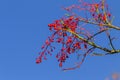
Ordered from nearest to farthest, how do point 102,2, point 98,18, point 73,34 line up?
point 73,34 < point 98,18 < point 102,2

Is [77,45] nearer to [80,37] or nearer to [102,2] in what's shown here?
[80,37]

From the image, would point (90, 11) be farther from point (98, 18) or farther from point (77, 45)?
point (77, 45)

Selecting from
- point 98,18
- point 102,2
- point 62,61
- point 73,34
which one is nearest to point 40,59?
point 62,61

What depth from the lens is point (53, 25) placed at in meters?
7.14

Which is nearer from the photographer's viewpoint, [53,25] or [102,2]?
[53,25]

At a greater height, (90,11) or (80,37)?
(90,11)

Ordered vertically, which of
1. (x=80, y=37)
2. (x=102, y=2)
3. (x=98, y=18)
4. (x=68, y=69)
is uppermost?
(x=102, y=2)

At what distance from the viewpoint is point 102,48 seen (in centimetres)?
731

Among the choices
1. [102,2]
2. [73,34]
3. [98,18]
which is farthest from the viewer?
[102,2]

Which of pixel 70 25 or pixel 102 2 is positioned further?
pixel 102 2

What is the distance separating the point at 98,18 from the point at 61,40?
40.4 inches

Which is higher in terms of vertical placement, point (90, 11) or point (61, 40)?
point (90, 11)

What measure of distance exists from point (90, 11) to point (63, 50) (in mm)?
1276

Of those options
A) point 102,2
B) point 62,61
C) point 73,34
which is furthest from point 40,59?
point 102,2
